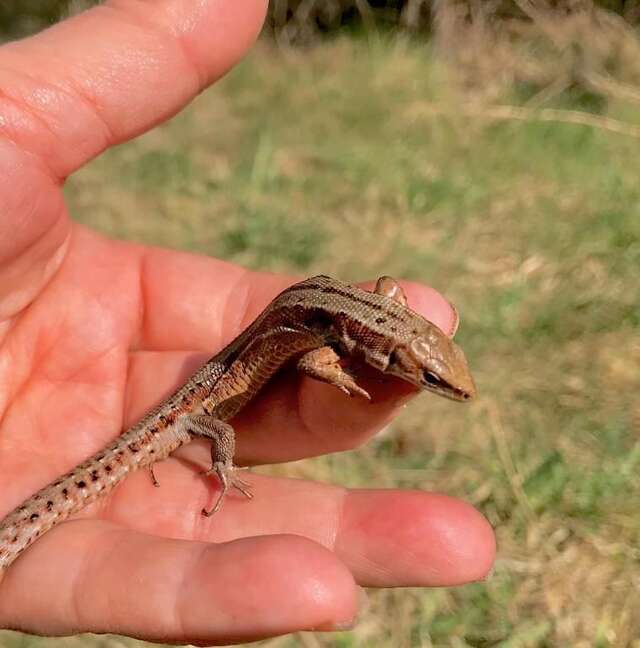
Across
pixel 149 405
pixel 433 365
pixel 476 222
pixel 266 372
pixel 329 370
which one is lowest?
pixel 476 222

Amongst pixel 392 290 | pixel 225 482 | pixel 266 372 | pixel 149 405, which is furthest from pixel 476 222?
pixel 225 482

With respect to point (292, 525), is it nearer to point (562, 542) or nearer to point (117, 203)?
point (562, 542)

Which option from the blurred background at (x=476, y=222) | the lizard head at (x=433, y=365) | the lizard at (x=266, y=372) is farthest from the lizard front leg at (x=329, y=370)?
the blurred background at (x=476, y=222)

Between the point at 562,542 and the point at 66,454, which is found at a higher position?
the point at 66,454

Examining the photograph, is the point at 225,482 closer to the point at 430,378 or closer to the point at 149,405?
the point at 149,405

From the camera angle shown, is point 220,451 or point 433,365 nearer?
point 433,365

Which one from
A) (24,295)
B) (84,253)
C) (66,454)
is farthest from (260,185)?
(66,454)
